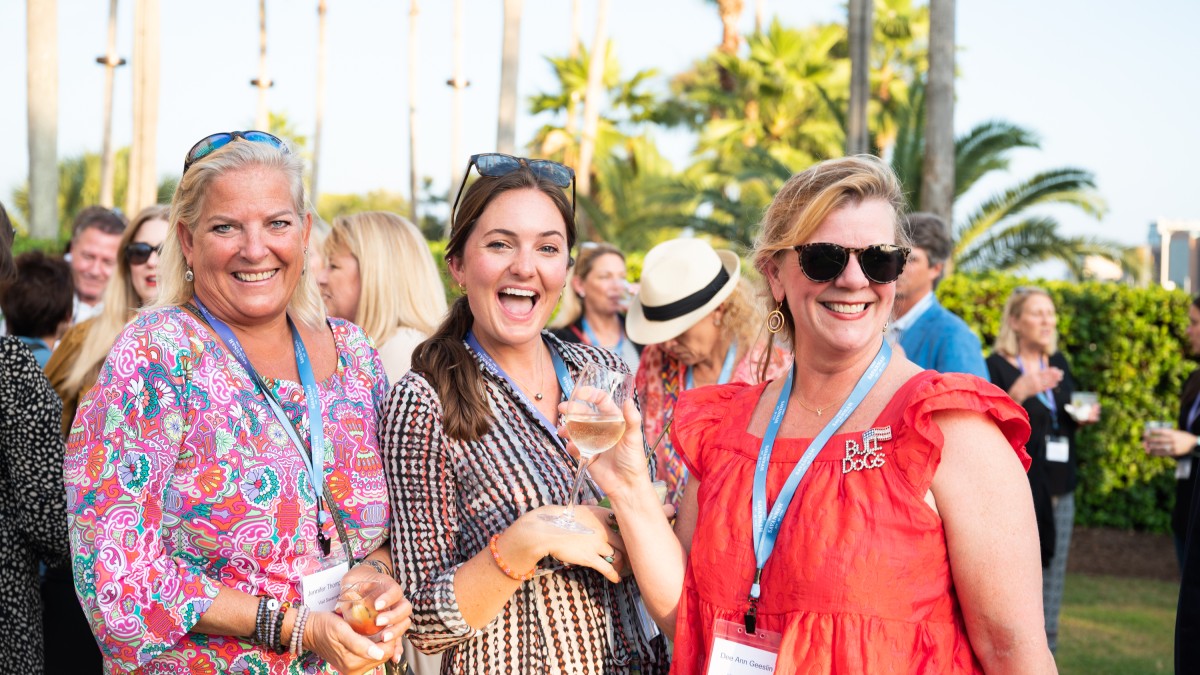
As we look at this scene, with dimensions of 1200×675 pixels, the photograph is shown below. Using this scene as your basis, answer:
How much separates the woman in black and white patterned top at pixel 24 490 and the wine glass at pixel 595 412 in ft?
5.36

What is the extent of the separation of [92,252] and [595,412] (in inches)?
215

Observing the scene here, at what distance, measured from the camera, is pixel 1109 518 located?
10828mm

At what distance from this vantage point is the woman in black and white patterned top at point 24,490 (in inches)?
115

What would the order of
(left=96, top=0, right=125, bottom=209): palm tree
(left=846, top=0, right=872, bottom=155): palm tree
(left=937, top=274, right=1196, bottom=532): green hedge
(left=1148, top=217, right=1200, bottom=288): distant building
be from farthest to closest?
(left=1148, top=217, right=1200, bottom=288): distant building, (left=96, top=0, right=125, bottom=209): palm tree, (left=846, top=0, right=872, bottom=155): palm tree, (left=937, top=274, right=1196, bottom=532): green hedge

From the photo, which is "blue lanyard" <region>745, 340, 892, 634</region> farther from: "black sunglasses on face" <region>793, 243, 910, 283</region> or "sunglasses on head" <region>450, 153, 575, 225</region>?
"sunglasses on head" <region>450, 153, 575, 225</region>

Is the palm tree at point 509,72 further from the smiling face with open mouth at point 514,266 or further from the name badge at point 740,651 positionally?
the name badge at point 740,651

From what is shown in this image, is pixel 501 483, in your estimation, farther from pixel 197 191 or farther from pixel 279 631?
pixel 197 191

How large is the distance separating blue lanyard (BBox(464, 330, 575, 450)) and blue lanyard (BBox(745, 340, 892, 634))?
0.55 meters

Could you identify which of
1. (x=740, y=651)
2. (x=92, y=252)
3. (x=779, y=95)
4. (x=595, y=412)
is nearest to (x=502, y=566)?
(x=595, y=412)

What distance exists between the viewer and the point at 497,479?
8.34ft

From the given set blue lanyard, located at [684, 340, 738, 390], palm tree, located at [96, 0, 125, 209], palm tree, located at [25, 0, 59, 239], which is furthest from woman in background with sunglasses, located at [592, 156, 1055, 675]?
palm tree, located at [96, 0, 125, 209]

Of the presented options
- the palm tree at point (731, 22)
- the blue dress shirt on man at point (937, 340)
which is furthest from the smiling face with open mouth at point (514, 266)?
→ the palm tree at point (731, 22)

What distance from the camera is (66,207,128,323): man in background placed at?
257 inches

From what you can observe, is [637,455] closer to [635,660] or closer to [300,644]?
[635,660]
